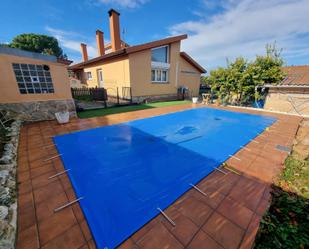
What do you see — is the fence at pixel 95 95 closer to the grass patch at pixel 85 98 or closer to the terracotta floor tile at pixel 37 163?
the grass patch at pixel 85 98

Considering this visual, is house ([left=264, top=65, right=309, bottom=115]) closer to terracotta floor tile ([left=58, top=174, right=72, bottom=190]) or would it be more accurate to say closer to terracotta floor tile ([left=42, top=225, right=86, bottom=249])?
terracotta floor tile ([left=58, top=174, right=72, bottom=190])

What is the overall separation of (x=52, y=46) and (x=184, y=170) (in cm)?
4475

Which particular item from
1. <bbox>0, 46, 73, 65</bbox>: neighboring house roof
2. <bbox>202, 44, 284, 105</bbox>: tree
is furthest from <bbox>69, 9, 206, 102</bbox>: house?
<bbox>0, 46, 73, 65</bbox>: neighboring house roof

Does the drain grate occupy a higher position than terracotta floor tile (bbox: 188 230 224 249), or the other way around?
terracotta floor tile (bbox: 188 230 224 249)

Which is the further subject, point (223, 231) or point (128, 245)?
point (223, 231)

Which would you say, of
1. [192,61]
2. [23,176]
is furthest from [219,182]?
[192,61]

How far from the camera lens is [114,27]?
11.5 metres

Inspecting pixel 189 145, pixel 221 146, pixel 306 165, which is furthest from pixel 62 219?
pixel 306 165

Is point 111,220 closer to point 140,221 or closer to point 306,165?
point 140,221

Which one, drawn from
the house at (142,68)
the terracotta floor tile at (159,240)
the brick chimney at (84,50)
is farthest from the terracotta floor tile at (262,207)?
the brick chimney at (84,50)

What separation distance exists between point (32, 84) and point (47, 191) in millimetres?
5383

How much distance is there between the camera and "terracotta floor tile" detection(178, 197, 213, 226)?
69.9 inches

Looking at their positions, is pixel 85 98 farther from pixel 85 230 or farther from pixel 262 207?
pixel 262 207

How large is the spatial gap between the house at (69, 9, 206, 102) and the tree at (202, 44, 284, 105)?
12.6ft
